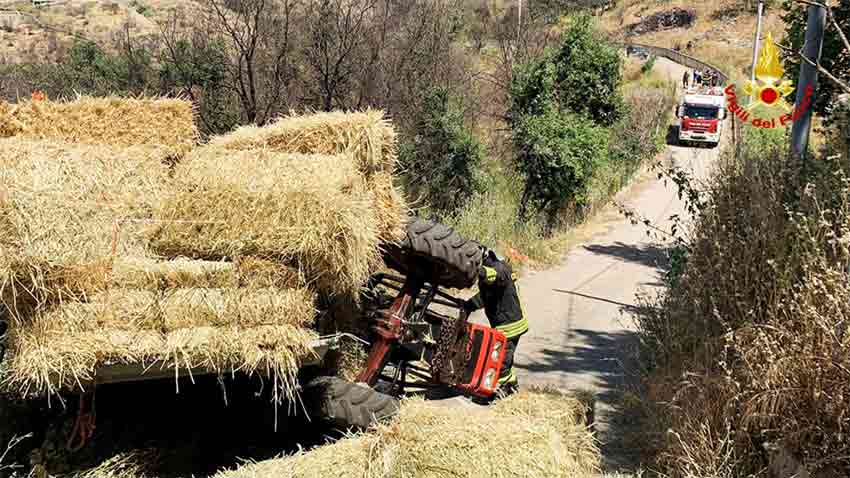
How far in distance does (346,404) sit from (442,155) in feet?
44.3

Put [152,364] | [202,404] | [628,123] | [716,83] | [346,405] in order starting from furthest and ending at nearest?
1. [716,83]
2. [628,123]
3. [202,404]
4. [346,405]
5. [152,364]

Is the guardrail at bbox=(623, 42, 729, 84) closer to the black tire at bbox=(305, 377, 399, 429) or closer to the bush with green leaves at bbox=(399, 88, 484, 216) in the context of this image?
the bush with green leaves at bbox=(399, 88, 484, 216)

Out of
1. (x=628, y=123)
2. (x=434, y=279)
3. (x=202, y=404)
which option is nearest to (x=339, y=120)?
(x=434, y=279)

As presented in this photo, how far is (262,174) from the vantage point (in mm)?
4844

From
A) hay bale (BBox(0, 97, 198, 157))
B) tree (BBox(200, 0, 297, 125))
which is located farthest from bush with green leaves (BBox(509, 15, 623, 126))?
hay bale (BBox(0, 97, 198, 157))

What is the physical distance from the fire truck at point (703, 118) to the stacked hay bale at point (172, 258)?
1253 inches

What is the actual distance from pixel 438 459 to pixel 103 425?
2.81 m

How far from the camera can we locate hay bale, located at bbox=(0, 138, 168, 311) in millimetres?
3930

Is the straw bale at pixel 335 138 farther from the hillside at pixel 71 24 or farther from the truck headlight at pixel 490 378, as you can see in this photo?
the hillside at pixel 71 24

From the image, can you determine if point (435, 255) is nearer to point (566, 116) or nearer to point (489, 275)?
point (489, 275)

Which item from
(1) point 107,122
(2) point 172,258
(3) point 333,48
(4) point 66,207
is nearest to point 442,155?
(3) point 333,48

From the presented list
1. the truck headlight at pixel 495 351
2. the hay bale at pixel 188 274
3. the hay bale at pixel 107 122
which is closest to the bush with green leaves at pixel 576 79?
the hay bale at pixel 107 122

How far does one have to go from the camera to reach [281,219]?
4492mm

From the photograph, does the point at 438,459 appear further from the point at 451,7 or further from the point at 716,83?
the point at 716,83
